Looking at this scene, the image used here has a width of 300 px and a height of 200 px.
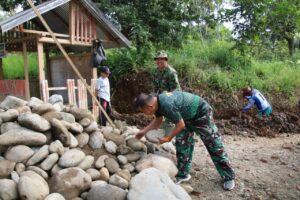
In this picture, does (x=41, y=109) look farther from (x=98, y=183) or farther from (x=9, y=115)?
(x=98, y=183)

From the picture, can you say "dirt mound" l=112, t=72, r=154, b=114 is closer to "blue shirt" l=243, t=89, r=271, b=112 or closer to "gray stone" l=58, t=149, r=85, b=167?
"blue shirt" l=243, t=89, r=271, b=112

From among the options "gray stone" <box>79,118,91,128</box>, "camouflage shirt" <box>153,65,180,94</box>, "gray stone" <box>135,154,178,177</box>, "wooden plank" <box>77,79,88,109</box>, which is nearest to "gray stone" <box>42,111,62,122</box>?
"gray stone" <box>79,118,91,128</box>

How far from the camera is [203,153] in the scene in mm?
6012

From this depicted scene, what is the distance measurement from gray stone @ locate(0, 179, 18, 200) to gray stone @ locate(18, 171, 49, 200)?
0.08m

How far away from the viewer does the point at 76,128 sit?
14.5 feet

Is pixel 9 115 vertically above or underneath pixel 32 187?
above

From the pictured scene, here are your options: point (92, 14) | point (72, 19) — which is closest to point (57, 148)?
point (72, 19)

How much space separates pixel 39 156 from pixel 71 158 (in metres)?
0.38

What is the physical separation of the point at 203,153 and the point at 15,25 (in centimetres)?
448

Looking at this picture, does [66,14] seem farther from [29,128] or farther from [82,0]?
[29,128]

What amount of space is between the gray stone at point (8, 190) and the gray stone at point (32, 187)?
81 mm

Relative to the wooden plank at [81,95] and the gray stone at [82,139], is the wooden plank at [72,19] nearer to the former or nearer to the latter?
the wooden plank at [81,95]

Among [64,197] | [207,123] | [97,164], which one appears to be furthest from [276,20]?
[64,197]

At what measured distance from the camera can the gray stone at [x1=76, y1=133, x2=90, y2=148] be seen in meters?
4.44
